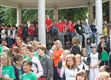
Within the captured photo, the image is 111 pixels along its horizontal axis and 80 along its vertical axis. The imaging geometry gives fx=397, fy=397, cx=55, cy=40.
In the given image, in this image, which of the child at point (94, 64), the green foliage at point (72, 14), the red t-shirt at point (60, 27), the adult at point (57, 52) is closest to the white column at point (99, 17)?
the red t-shirt at point (60, 27)

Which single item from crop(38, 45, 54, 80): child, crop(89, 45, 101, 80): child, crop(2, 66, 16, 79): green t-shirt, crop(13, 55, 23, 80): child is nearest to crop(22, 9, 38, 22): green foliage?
crop(89, 45, 101, 80): child

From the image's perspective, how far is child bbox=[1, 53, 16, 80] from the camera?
850 cm

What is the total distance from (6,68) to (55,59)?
3.40 m

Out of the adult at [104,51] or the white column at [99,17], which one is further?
the white column at [99,17]

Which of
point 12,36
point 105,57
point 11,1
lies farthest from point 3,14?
point 105,57

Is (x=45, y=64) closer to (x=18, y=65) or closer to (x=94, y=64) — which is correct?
(x=18, y=65)

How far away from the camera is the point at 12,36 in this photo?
23.8 m

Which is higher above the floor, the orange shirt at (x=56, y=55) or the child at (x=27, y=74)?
the orange shirt at (x=56, y=55)

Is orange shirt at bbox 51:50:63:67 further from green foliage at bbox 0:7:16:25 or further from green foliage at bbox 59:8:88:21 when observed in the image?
green foliage at bbox 0:7:16:25

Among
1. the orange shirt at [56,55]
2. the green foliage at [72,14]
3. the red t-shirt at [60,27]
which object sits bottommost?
the orange shirt at [56,55]

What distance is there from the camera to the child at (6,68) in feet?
27.9

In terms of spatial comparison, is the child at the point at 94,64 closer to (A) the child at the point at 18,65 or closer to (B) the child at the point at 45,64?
(B) the child at the point at 45,64

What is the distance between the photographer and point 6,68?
28.8 ft

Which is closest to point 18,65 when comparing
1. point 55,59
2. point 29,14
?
point 55,59
